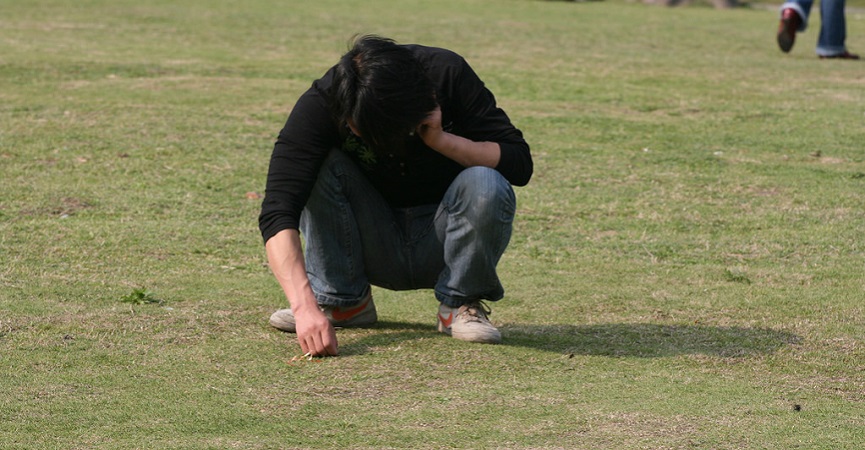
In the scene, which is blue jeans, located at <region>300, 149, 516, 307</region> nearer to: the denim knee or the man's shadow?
the denim knee

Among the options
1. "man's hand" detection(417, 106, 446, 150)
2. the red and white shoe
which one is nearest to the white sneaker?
the red and white shoe

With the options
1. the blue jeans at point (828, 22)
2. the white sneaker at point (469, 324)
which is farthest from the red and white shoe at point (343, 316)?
the blue jeans at point (828, 22)

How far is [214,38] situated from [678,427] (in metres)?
10.6

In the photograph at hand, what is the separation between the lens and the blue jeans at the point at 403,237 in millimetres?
4176

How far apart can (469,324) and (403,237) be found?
1.32 ft

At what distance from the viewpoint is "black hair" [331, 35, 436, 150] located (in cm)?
380

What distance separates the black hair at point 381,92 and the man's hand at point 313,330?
1.91ft

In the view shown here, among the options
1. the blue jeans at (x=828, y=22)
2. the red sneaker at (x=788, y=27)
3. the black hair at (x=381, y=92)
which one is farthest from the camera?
the red sneaker at (x=788, y=27)

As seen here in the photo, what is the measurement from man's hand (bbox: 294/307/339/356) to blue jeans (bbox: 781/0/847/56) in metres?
9.58

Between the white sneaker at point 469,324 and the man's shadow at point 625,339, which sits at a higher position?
the white sneaker at point 469,324

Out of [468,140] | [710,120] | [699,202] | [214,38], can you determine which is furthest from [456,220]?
[214,38]

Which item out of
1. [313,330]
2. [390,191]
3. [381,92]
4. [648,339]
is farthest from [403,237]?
[648,339]

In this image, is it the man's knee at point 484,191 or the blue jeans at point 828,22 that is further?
the blue jeans at point 828,22

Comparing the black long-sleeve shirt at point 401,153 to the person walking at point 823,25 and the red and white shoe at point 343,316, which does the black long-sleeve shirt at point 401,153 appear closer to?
the red and white shoe at point 343,316
